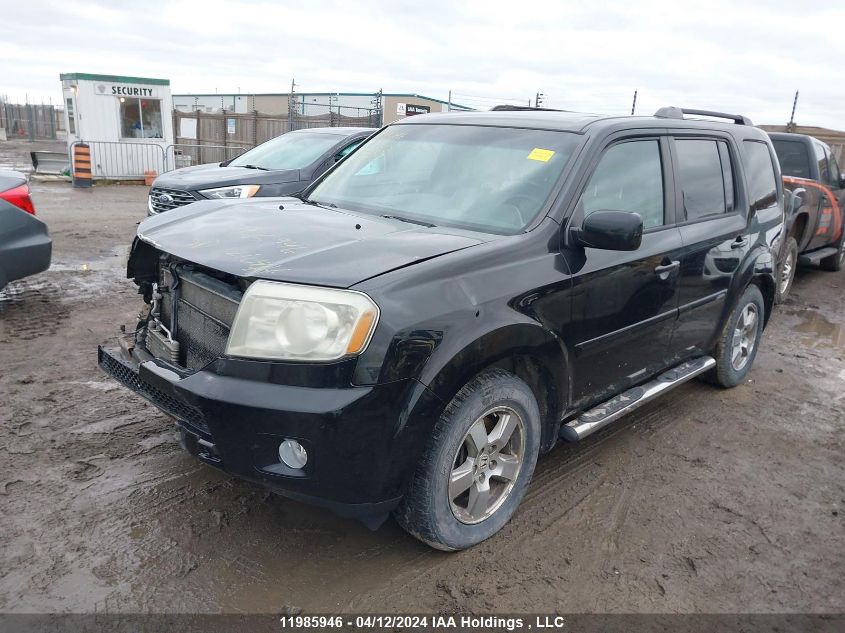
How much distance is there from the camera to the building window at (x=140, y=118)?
18609 mm

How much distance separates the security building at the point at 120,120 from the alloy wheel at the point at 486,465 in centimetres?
1785

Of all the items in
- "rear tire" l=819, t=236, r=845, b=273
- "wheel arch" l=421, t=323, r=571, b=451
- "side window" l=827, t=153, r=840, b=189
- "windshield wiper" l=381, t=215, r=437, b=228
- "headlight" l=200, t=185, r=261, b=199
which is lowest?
"rear tire" l=819, t=236, r=845, b=273

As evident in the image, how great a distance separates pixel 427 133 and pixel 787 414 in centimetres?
322

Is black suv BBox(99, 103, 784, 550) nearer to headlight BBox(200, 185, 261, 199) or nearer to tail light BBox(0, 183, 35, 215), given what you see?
tail light BBox(0, 183, 35, 215)

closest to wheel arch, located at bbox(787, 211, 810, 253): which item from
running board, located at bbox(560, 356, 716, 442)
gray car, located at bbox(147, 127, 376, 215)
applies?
running board, located at bbox(560, 356, 716, 442)

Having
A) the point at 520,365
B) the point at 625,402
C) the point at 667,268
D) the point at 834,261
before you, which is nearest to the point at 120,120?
the point at 834,261

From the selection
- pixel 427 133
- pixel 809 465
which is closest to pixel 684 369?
pixel 809 465

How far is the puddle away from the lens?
6820 millimetres

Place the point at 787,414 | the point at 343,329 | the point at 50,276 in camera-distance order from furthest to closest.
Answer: the point at 50,276 → the point at 787,414 → the point at 343,329

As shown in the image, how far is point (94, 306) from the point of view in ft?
20.9

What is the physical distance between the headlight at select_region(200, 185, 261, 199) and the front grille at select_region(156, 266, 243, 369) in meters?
4.54

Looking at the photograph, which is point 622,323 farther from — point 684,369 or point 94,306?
point 94,306

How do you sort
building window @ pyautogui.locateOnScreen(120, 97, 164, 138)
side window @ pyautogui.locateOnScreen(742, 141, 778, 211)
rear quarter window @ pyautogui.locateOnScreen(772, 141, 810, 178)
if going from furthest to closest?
building window @ pyautogui.locateOnScreen(120, 97, 164, 138), rear quarter window @ pyautogui.locateOnScreen(772, 141, 810, 178), side window @ pyautogui.locateOnScreen(742, 141, 778, 211)

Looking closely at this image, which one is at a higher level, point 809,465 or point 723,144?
point 723,144
